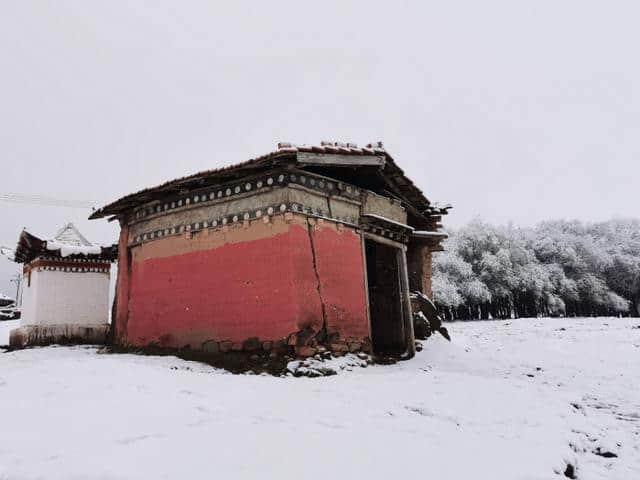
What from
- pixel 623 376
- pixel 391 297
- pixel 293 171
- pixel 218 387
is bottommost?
pixel 623 376

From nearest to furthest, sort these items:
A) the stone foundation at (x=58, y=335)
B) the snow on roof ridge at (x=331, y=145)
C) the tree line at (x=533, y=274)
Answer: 1. the snow on roof ridge at (x=331, y=145)
2. the stone foundation at (x=58, y=335)
3. the tree line at (x=533, y=274)

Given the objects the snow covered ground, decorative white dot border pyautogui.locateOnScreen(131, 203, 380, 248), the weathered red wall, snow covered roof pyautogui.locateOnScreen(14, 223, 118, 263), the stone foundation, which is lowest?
the snow covered ground

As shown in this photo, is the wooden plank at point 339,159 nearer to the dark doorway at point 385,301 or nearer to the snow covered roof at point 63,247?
the dark doorway at point 385,301

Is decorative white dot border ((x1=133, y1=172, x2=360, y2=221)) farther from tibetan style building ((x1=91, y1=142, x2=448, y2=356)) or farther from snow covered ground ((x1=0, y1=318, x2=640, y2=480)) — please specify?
snow covered ground ((x1=0, y1=318, x2=640, y2=480))

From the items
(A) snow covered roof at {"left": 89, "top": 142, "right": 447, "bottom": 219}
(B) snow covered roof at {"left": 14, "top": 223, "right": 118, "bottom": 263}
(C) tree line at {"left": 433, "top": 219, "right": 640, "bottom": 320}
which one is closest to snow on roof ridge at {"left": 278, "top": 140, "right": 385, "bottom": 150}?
(A) snow covered roof at {"left": 89, "top": 142, "right": 447, "bottom": 219}

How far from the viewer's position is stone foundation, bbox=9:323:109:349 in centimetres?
1214

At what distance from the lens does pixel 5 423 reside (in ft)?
10.5

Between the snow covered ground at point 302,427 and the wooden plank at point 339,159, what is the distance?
3.48 meters

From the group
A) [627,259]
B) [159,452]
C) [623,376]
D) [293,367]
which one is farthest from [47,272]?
[627,259]

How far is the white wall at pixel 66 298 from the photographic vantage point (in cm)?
1245

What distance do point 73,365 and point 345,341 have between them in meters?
4.22

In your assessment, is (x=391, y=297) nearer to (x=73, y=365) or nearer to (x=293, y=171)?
(x=293, y=171)

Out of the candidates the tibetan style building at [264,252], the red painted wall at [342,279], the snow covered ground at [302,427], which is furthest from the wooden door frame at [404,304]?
the snow covered ground at [302,427]

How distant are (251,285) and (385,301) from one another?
485 cm
